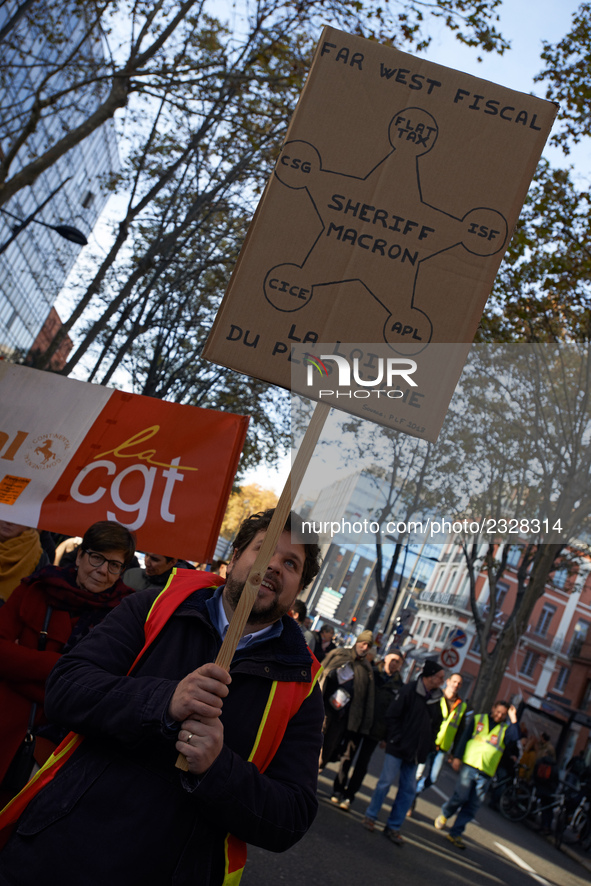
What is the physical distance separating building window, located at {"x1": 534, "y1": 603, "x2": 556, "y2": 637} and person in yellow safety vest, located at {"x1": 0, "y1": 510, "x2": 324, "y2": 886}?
59143mm

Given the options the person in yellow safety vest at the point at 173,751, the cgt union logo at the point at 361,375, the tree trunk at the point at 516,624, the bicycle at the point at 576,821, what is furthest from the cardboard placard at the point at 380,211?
the tree trunk at the point at 516,624

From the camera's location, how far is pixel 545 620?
57938 mm

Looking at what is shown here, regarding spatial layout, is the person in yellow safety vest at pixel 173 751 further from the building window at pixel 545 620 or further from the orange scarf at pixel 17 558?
the building window at pixel 545 620

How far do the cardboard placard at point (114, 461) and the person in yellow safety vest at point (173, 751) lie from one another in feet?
8.11

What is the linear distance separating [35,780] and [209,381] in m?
23.9

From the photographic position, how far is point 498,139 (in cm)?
276

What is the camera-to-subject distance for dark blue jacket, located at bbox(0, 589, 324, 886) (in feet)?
6.37

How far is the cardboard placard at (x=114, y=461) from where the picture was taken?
481 cm

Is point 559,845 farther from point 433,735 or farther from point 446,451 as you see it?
point 446,451

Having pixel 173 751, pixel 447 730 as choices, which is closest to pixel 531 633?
pixel 447 730

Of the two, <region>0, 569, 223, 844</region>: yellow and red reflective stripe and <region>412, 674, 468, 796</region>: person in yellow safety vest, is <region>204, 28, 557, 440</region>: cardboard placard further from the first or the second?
<region>412, 674, 468, 796</region>: person in yellow safety vest

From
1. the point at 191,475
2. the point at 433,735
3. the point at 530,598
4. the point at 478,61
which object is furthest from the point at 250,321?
the point at 530,598

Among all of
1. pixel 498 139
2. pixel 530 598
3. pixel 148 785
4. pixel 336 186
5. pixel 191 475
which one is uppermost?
pixel 530 598

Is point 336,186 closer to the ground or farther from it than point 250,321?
farther from it
